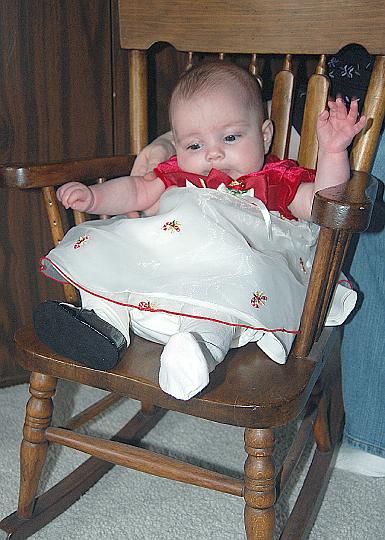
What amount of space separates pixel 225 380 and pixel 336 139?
0.40 meters

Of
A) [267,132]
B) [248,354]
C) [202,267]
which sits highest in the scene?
[267,132]

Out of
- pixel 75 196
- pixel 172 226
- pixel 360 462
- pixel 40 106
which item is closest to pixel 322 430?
pixel 360 462

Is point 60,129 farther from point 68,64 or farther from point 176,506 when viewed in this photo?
point 176,506

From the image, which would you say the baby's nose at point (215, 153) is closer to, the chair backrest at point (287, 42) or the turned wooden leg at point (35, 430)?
the chair backrest at point (287, 42)

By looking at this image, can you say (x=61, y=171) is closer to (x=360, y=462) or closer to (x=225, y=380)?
(x=225, y=380)

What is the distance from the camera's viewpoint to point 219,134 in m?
1.12

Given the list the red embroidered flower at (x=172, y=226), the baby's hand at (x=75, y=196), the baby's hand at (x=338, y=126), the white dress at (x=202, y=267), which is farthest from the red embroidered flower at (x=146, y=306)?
the baby's hand at (x=338, y=126)

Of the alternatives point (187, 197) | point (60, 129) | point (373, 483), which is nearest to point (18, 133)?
point (60, 129)

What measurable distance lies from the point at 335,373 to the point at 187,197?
2.04 ft

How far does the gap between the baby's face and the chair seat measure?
340mm

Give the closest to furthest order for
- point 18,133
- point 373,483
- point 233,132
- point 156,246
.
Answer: point 156,246
point 233,132
point 373,483
point 18,133

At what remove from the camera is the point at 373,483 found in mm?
1264

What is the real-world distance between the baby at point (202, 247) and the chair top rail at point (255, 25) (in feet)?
0.21

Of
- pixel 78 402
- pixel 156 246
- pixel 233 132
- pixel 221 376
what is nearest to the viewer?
pixel 221 376
